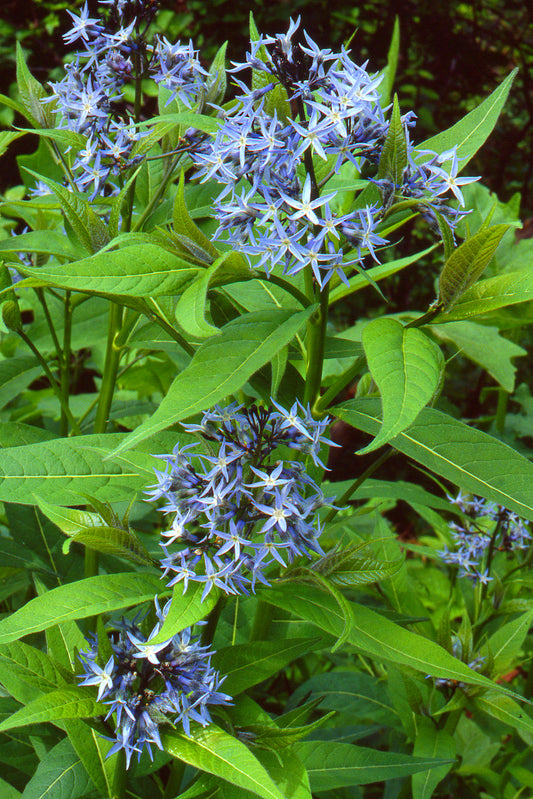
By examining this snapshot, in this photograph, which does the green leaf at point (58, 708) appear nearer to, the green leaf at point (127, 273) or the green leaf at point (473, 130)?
the green leaf at point (127, 273)

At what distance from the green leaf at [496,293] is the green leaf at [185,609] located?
42 cm

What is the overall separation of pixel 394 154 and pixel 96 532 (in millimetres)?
522

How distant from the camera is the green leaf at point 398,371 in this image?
0.63 m

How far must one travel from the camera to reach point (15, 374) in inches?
58.8

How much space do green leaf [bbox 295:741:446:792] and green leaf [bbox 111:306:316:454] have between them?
63 centimetres

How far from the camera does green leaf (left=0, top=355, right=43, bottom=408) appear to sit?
4.84 feet

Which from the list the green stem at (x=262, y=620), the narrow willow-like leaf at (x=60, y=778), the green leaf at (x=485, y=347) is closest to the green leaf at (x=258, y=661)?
the green stem at (x=262, y=620)

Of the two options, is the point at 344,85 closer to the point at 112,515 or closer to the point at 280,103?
the point at 280,103

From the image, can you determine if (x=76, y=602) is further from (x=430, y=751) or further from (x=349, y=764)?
(x=430, y=751)

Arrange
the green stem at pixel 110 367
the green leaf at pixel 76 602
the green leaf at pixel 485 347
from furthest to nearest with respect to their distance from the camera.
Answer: the green leaf at pixel 485 347 < the green stem at pixel 110 367 < the green leaf at pixel 76 602

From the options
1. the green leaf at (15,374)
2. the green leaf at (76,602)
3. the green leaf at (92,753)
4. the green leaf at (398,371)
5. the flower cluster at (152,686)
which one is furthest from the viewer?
the green leaf at (15,374)

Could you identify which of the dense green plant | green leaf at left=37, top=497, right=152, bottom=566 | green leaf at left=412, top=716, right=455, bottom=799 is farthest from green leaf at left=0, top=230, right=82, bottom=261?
green leaf at left=412, top=716, right=455, bottom=799

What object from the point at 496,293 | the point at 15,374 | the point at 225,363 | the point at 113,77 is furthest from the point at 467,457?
the point at 15,374

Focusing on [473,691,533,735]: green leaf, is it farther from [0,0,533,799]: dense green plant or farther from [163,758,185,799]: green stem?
[163,758,185,799]: green stem
